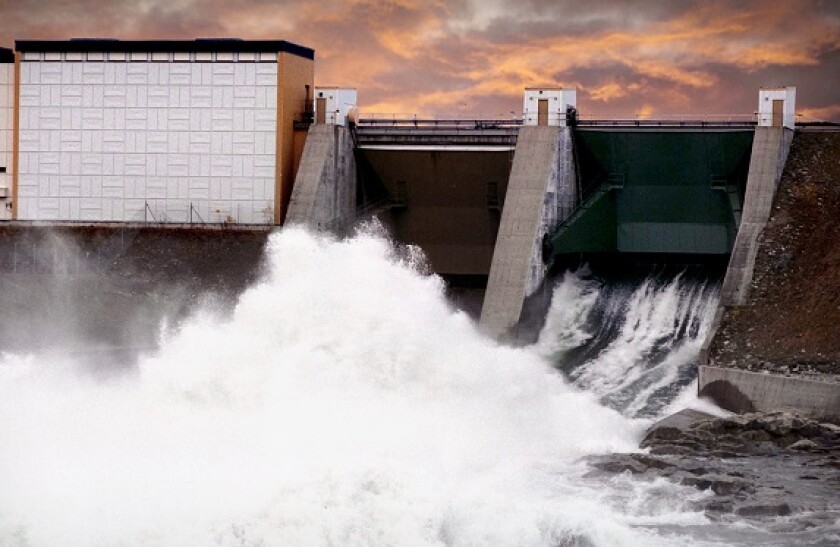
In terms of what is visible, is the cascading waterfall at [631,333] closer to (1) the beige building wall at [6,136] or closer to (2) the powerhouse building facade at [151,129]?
(2) the powerhouse building facade at [151,129]

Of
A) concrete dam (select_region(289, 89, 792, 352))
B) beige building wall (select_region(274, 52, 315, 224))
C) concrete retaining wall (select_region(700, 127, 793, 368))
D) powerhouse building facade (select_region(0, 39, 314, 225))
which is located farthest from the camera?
powerhouse building facade (select_region(0, 39, 314, 225))

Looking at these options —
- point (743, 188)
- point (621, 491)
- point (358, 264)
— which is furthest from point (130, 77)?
point (621, 491)

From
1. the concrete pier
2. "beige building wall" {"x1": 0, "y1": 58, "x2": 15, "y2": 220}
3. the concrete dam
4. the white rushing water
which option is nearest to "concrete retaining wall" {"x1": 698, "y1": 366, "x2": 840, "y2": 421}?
the white rushing water

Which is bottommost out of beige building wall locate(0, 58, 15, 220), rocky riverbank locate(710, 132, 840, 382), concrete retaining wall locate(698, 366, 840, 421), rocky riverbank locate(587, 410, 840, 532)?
rocky riverbank locate(587, 410, 840, 532)

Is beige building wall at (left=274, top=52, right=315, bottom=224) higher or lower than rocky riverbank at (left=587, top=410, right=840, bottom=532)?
higher

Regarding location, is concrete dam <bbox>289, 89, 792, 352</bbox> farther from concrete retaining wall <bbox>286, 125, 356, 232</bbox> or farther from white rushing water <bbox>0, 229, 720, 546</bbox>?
white rushing water <bbox>0, 229, 720, 546</bbox>

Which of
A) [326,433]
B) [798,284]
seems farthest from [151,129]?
[798,284]

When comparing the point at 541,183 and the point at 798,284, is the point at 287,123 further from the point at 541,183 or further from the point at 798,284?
the point at 798,284
